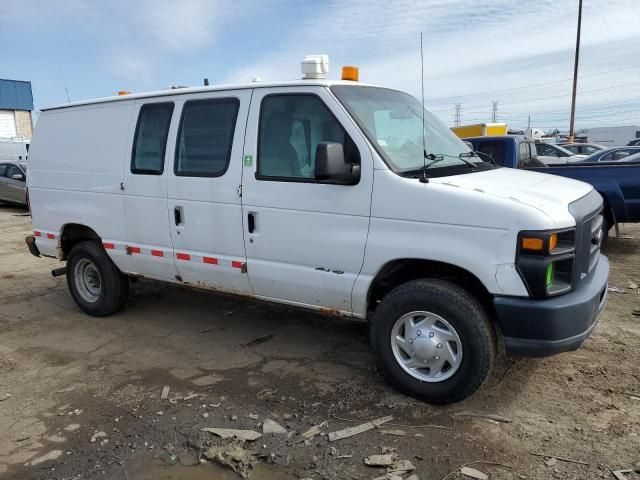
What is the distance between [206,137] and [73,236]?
2.30 metres

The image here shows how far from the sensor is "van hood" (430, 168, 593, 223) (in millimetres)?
3322

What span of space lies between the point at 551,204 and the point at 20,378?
425 centimetres

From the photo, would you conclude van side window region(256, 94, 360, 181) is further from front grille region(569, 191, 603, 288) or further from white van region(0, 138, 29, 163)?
white van region(0, 138, 29, 163)

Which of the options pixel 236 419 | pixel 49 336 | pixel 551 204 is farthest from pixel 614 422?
pixel 49 336

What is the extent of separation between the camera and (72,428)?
3615 millimetres

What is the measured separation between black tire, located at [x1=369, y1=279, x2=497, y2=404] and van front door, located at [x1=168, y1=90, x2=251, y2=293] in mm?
1305

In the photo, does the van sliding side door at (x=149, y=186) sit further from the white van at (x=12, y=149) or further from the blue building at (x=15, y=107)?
the blue building at (x=15, y=107)

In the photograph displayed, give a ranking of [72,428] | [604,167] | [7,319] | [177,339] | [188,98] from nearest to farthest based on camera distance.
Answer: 1. [72,428]
2. [188,98]
3. [177,339]
4. [7,319]
5. [604,167]

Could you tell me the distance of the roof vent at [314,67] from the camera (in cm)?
429

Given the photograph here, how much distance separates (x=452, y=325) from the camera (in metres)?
3.49

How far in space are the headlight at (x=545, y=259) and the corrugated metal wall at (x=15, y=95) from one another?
41325mm

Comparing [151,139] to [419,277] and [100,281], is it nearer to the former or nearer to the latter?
[100,281]

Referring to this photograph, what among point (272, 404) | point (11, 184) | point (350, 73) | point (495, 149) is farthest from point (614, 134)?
point (272, 404)

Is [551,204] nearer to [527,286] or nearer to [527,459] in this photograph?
[527,286]
